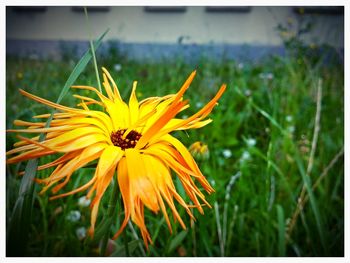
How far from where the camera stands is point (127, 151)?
0.77 ft

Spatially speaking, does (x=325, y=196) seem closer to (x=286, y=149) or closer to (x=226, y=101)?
(x=286, y=149)

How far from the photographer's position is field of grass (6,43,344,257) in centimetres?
42

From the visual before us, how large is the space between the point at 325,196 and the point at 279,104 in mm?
268

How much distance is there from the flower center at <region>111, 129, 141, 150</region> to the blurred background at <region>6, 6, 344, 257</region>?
0.04 m

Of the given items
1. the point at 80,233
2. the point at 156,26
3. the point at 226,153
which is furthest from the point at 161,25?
the point at 80,233

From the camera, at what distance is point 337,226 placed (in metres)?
0.51

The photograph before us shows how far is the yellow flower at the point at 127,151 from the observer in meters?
0.21

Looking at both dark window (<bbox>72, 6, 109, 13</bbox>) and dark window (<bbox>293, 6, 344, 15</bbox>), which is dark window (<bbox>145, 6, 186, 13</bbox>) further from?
dark window (<bbox>293, 6, 344, 15</bbox>)

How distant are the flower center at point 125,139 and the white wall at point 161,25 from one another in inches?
10.5

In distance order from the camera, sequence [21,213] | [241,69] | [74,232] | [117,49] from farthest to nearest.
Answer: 1. [241,69]
2. [117,49]
3. [74,232]
4. [21,213]

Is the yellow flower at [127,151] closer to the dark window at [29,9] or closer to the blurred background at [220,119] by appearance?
the blurred background at [220,119]

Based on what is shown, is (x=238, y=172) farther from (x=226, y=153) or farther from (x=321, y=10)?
(x=321, y=10)
